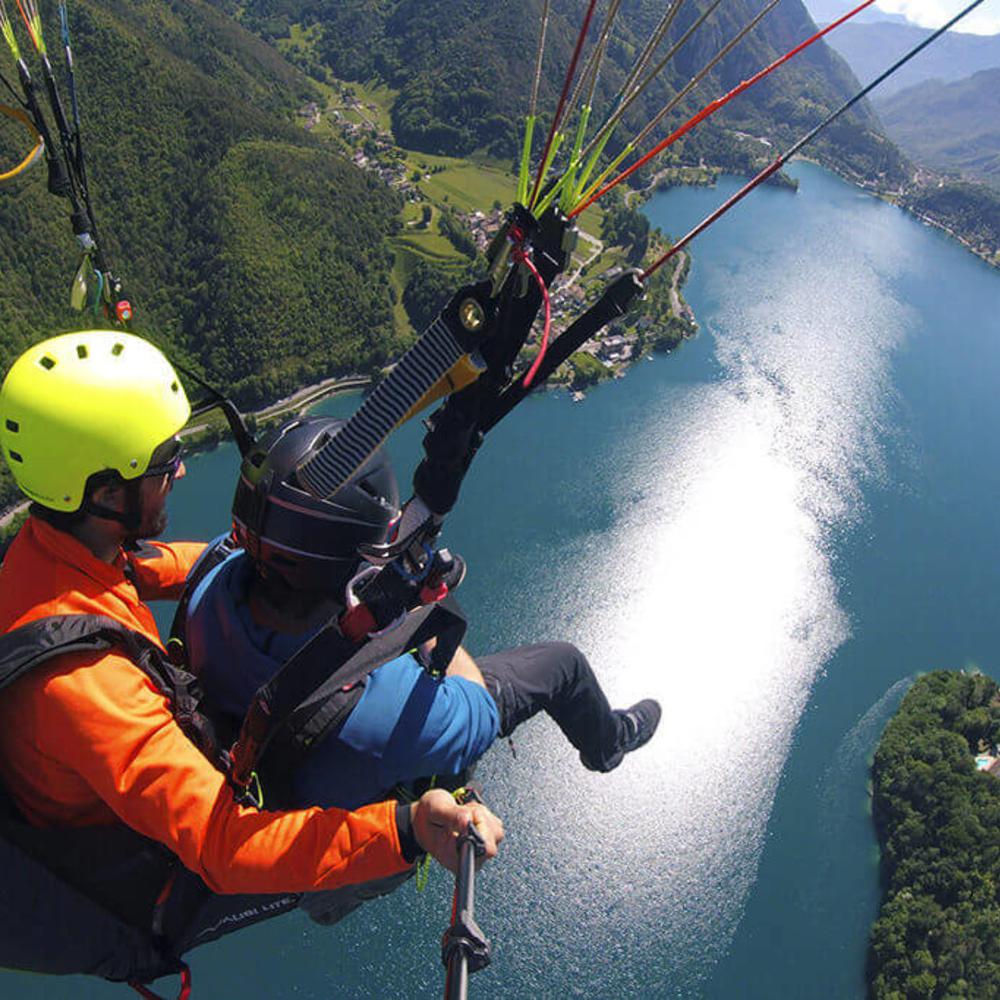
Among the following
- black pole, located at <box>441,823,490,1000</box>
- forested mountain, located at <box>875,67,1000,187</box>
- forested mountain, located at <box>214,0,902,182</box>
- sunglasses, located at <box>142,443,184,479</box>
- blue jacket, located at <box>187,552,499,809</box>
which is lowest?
blue jacket, located at <box>187,552,499,809</box>

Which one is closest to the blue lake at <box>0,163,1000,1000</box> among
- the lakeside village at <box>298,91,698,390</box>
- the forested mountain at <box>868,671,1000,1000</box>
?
the forested mountain at <box>868,671,1000,1000</box>

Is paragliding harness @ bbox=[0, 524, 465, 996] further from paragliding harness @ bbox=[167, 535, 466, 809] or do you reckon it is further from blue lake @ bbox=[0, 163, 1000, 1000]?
blue lake @ bbox=[0, 163, 1000, 1000]

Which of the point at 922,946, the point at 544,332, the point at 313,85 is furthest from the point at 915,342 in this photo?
the point at 313,85

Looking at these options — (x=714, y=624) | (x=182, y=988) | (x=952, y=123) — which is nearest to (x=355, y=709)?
(x=182, y=988)

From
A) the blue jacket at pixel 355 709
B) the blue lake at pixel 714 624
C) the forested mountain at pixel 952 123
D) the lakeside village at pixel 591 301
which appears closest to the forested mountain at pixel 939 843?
the blue lake at pixel 714 624

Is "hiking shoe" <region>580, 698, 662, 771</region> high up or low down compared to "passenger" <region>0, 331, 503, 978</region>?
down

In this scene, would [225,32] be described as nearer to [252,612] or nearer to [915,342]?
[915,342]

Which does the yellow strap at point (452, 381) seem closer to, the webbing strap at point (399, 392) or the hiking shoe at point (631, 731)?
the webbing strap at point (399, 392)
